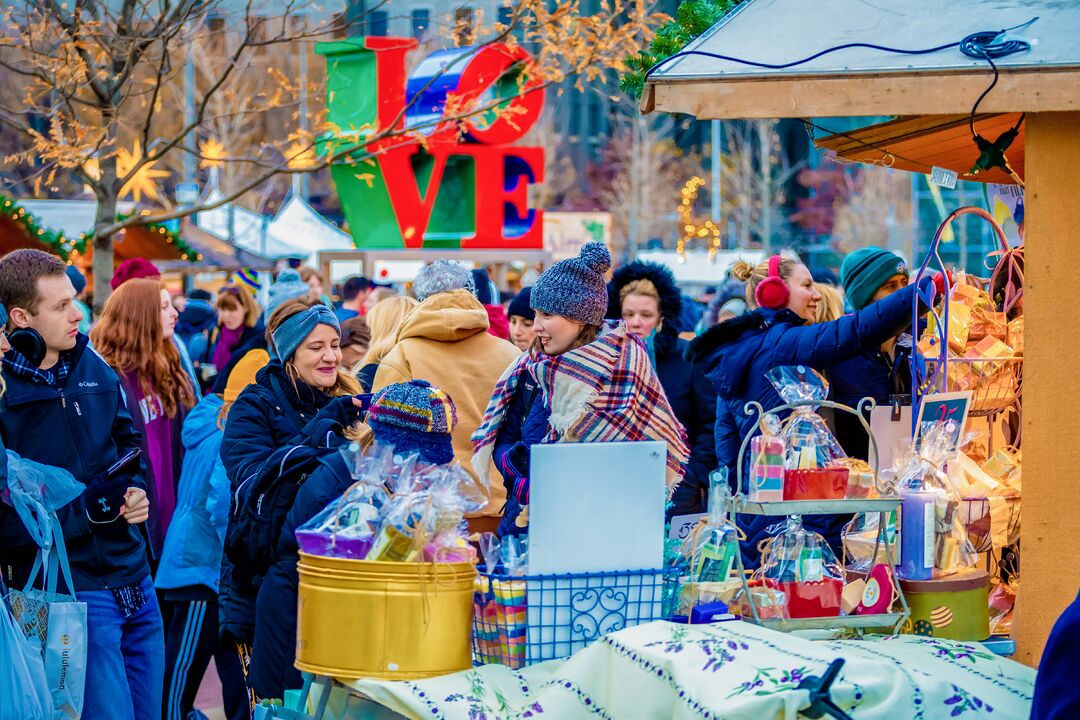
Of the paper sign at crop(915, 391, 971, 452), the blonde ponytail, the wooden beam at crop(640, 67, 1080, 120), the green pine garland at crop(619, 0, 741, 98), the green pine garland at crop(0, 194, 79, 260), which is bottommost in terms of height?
the paper sign at crop(915, 391, 971, 452)

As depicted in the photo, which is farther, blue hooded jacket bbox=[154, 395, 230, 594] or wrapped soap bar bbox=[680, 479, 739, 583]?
blue hooded jacket bbox=[154, 395, 230, 594]

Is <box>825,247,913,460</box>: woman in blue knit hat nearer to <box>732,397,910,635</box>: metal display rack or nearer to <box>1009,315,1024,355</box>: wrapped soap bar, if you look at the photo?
<box>1009,315,1024,355</box>: wrapped soap bar

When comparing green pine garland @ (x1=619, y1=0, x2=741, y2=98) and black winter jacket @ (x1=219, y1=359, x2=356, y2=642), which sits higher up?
green pine garland @ (x1=619, y1=0, x2=741, y2=98)

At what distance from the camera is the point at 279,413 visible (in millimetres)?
4633

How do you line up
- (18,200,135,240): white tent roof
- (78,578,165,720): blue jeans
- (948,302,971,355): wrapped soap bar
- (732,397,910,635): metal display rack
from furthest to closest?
(18,200,135,240): white tent roof → (78,578,165,720): blue jeans → (948,302,971,355): wrapped soap bar → (732,397,910,635): metal display rack

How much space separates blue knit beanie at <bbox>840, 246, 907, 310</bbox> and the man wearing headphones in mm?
2864

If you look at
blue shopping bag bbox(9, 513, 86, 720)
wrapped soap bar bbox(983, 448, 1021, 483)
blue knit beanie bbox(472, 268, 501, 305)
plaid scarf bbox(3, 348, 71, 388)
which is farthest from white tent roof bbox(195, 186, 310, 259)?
wrapped soap bar bbox(983, 448, 1021, 483)

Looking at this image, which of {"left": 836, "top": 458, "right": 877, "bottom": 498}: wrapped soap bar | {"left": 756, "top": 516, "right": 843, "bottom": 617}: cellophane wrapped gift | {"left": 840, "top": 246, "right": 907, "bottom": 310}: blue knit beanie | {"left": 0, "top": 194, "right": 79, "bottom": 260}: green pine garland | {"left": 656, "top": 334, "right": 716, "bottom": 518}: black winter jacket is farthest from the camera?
{"left": 0, "top": 194, "right": 79, "bottom": 260}: green pine garland

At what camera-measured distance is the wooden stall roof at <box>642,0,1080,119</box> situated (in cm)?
334

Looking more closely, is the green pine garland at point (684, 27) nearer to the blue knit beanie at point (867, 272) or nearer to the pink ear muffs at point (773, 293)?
the pink ear muffs at point (773, 293)

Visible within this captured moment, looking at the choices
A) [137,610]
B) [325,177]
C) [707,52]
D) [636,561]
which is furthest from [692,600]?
[325,177]

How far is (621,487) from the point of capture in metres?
3.32

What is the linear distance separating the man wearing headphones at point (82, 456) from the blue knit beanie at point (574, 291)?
168cm

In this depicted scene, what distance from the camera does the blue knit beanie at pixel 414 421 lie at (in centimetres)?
376
